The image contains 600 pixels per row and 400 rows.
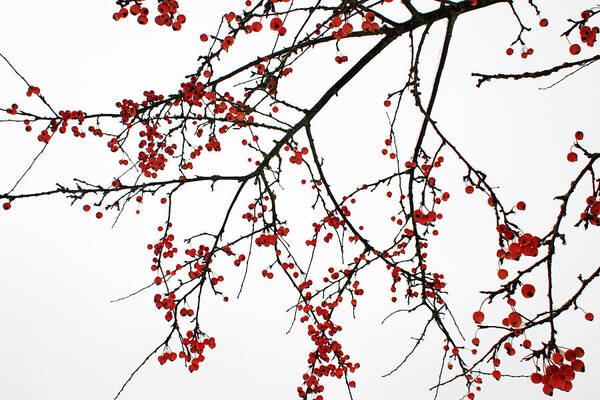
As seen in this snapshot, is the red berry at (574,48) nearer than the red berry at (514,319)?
No

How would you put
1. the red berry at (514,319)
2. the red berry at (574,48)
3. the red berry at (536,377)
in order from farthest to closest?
the red berry at (574,48)
the red berry at (514,319)
the red berry at (536,377)

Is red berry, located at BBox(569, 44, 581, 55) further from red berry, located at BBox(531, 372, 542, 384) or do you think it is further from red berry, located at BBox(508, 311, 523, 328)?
red berry, located at BBox(531, 372, 542, 384)

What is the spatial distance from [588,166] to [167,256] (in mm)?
3456

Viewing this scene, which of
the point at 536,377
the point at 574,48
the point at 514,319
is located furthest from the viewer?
the point at 574,48

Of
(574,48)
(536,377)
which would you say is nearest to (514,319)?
(536,377)

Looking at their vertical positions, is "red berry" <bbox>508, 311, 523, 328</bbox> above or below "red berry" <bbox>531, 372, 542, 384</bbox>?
above

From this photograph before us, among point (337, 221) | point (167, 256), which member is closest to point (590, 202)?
point (337, 221)

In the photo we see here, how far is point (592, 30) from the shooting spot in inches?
87.4

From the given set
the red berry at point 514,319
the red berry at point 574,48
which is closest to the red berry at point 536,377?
the red berry at point 514,319

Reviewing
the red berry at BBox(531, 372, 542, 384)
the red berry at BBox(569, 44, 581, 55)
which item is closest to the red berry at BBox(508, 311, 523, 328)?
the red berry at BBox(531, 372, 542, 384)

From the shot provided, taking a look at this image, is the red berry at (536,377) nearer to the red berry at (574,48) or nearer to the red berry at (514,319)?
the red berry at (514,319)

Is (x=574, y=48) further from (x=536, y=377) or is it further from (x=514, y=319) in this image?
(x=536, y=377)

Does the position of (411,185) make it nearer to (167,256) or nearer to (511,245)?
(511,245)

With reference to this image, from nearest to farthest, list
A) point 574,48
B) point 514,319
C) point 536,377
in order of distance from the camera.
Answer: point 536,377, point 514,319, point 574,48
